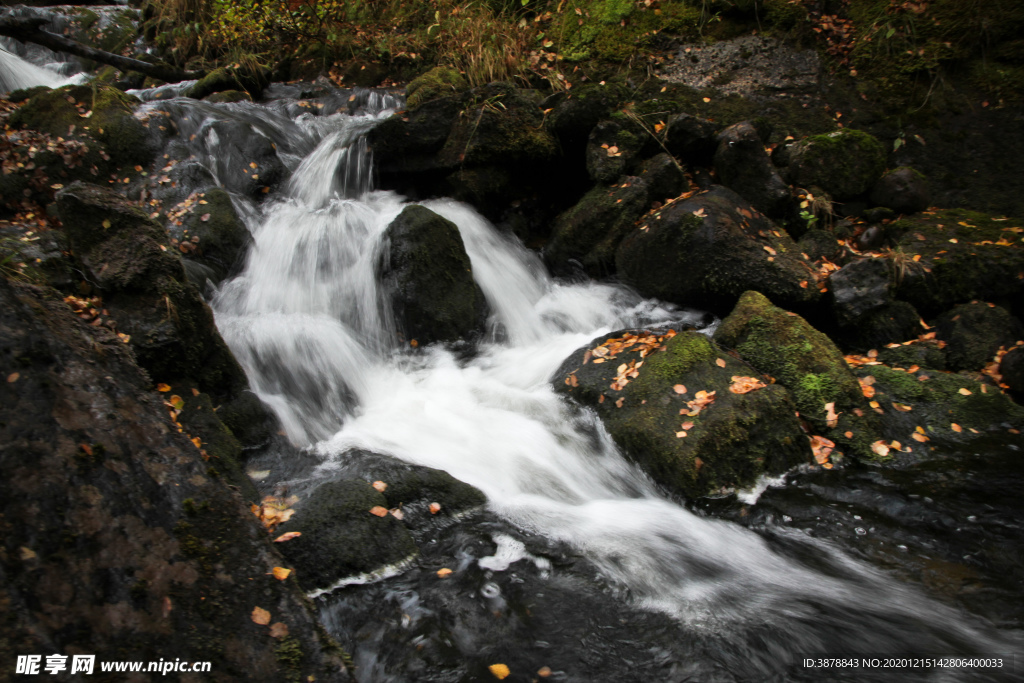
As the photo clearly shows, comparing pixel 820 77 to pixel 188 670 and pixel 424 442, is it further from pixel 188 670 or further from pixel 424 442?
pixel 188 670

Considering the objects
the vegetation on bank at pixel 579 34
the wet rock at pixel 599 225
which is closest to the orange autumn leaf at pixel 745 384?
the wet rock at pixel 599 225

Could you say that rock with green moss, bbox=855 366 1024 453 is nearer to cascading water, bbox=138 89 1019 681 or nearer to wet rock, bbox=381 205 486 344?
cascading water, bbox=138 89 1019 681

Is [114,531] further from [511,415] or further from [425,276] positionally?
[425,276]

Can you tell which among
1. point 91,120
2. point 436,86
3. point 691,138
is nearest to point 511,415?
point 691,138

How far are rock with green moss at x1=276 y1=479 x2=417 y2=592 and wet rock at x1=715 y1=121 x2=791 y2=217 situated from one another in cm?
622

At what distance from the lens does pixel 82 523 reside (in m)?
2.05

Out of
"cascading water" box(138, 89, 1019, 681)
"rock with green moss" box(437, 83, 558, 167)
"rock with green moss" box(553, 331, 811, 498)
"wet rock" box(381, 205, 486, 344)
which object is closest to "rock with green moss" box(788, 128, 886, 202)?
"cascading water" box(138, 89, 1019, 681)

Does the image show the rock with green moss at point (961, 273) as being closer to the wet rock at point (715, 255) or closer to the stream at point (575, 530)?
the wet rock at point (715, 255)

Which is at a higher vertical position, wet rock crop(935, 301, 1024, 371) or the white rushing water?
wet rock crop(935, 301, 1024, 371)

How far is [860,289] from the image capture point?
584 cm

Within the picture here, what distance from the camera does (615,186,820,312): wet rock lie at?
19.9 ft

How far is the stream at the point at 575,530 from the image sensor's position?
302 cm

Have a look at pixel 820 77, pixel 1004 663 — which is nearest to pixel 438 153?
pixel 820 77

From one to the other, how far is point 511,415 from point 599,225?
3281 mm
